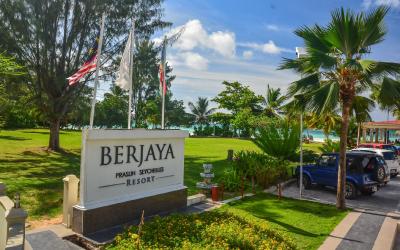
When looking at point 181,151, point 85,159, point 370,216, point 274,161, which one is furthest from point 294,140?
point 85,159

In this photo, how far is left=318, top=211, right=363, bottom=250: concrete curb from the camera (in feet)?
26.0

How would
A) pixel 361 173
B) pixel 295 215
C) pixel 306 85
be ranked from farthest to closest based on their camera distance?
1. pixel 361 173
2. pixel 306 85
3. pixel 295 215

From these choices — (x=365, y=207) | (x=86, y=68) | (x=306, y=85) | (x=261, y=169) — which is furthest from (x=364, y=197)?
(x=86, y=68)

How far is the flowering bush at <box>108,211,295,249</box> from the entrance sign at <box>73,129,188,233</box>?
136 cm

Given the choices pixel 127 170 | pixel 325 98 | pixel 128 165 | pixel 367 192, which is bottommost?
pixel 367 192

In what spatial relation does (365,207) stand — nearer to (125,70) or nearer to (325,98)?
(325,98)

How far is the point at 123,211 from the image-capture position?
27.9 feet

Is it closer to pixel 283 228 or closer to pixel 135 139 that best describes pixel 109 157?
pixel 135 139

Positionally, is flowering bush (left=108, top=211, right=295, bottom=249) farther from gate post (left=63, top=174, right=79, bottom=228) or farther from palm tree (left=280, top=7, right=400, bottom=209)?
palm tree (left=280, top=7, right=400, bottom=209)

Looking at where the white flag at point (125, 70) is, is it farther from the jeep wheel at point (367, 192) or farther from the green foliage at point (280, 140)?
the green foliage at point (280, 140)

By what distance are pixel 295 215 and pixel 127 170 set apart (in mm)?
5133

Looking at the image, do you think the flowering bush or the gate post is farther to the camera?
the gate post

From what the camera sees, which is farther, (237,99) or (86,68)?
(237,99)

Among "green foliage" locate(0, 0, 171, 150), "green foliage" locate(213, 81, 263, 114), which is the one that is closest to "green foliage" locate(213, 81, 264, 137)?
"green foliage" locate(213, 81, 263, 114)
